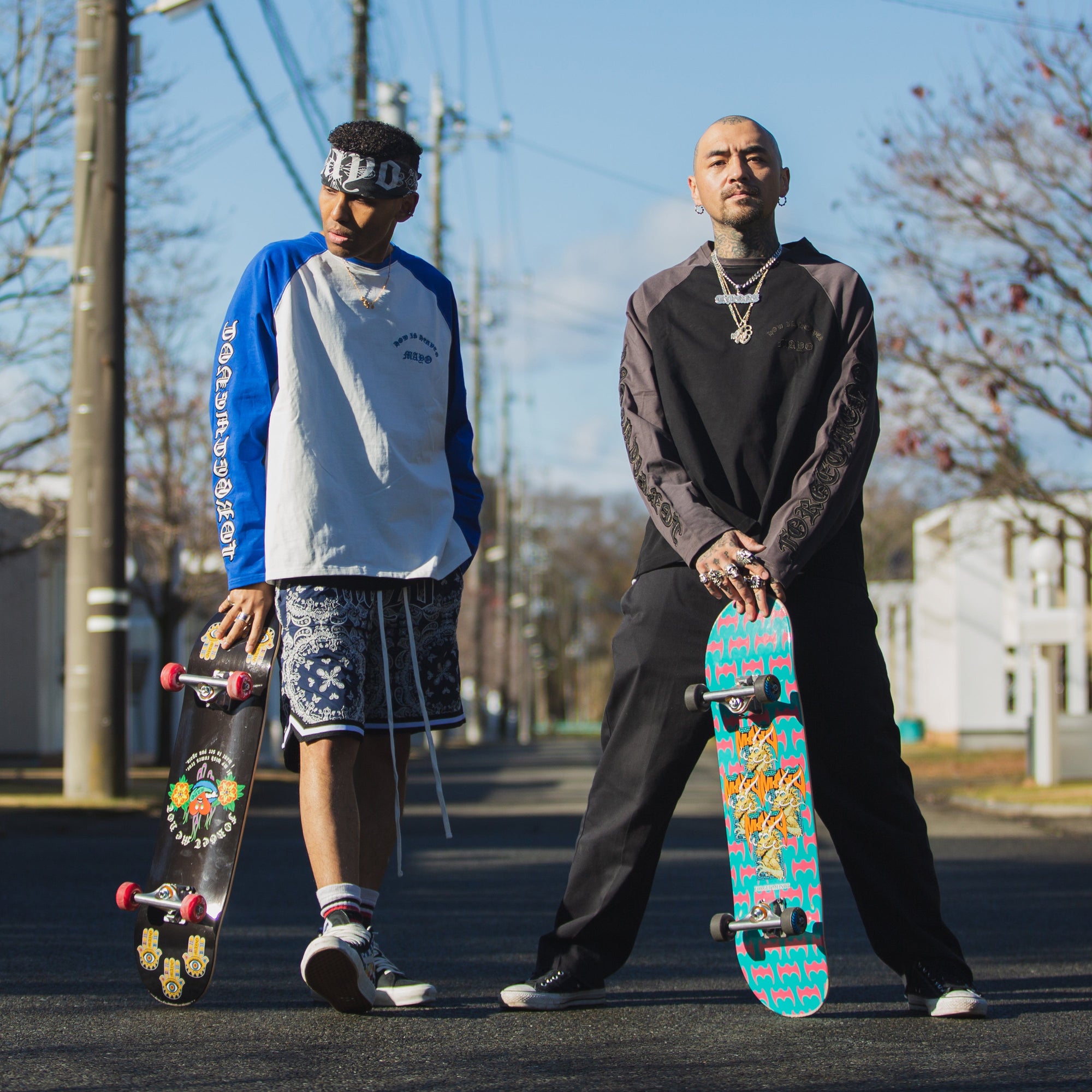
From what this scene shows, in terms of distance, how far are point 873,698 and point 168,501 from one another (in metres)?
20.5

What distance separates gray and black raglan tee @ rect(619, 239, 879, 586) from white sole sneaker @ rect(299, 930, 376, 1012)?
1.17m

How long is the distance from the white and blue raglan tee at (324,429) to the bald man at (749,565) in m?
0.55

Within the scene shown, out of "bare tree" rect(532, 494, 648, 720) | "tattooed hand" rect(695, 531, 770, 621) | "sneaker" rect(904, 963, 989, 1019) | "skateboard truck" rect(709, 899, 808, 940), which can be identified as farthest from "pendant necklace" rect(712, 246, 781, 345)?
"bare tree" rect(532, 494, 648, 720)

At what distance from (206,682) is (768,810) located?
141 centimetres

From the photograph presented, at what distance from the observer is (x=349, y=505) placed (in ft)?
12.1

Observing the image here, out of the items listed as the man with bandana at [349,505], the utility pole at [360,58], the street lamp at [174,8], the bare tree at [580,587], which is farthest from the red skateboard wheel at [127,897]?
the bare tree at [580,587]

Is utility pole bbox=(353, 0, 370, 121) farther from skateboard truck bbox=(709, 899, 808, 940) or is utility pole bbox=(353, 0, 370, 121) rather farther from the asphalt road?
skateboard truck bbox=(709, 899, 808, 940)

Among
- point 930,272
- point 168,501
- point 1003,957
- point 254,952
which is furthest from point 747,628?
point 168,501

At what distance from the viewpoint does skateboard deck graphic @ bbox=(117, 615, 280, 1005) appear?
3.52 metres

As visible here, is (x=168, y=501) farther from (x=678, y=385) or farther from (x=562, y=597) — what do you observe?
(x=562, y=597)

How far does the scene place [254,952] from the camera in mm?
4473

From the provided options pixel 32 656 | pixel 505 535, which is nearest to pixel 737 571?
pixel 32 656

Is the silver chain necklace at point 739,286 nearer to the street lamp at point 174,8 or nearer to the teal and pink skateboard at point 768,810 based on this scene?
the teal and pink skateboard at point 768,810

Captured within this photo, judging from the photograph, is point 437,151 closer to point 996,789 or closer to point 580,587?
point 996,789
